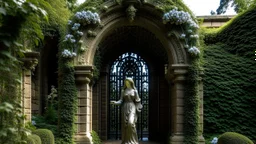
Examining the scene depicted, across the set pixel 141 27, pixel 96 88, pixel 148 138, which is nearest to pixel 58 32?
pixel 96 88

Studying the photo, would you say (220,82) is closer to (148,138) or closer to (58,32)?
(148,138)

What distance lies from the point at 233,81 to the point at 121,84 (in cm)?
513

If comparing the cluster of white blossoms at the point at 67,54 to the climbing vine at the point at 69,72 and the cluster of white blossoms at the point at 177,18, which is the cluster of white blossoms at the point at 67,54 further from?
the cluster of white blossoms at the point at 177,18

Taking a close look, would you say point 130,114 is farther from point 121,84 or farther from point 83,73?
point 121,84

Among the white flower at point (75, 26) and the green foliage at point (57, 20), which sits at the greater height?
the green foliage at point (57, 20)

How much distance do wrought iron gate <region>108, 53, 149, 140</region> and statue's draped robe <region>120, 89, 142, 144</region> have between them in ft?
15.5

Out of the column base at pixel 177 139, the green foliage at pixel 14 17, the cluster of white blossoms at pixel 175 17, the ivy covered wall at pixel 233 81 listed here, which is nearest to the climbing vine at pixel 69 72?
the cluster of white blossoms at pixel 175 17

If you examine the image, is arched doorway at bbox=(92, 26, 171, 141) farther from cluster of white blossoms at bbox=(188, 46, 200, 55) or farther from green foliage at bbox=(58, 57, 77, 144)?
green foliage at bbox=(58, 57, 77, 144)

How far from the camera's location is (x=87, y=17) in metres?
11.0

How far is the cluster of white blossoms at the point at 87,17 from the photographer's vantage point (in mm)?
11047

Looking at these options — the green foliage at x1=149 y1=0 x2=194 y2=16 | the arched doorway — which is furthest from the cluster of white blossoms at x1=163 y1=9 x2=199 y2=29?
the arched doorway

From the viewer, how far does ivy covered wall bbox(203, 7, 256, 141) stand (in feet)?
38.1

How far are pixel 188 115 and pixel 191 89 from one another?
0.88 meters

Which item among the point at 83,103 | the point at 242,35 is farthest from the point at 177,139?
the point at 242,35
